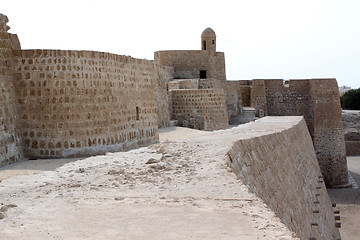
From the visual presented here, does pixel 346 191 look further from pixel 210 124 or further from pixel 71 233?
pixel 71 233

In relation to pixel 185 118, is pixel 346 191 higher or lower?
lower

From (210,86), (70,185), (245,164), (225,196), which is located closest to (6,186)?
(70,185)

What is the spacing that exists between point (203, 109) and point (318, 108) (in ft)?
28.0

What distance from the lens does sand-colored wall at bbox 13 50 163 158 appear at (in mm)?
9125

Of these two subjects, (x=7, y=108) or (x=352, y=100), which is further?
(x=352, y=100)

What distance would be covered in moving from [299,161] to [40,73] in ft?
21.4

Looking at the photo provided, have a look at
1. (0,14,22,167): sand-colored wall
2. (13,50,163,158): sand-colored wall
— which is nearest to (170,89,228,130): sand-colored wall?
(13,50,163,158): sand-colored wall

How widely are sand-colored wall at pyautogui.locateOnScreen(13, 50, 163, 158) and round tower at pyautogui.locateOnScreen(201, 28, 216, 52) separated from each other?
55.2 ft

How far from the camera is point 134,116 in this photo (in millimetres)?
11125

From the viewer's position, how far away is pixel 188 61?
2573cm

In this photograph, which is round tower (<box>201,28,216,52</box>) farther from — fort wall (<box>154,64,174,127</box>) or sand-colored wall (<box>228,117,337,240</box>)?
sand-colored wall (<box>228,117,337,240</box>)

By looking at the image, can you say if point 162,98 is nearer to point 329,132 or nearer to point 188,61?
point 188,61

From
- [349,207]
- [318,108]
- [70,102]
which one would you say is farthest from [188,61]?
[70,102]

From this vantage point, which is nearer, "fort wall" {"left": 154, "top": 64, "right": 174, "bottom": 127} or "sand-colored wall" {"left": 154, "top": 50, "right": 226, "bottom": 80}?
"fort wall" {"left": 154, "top": 64, "right": 174, "bottom": 127}
